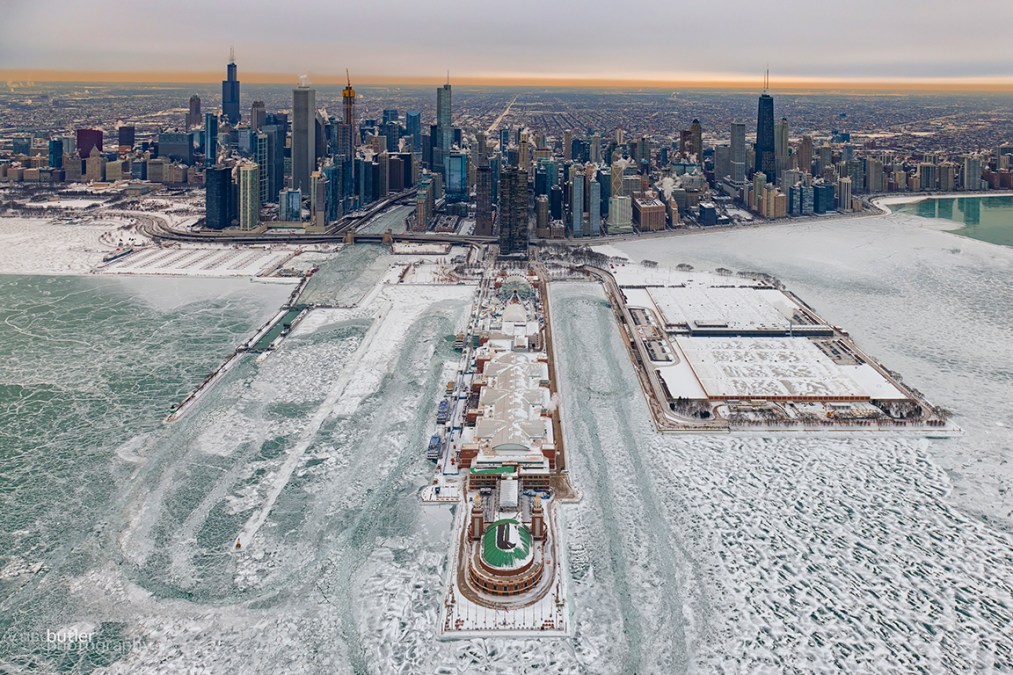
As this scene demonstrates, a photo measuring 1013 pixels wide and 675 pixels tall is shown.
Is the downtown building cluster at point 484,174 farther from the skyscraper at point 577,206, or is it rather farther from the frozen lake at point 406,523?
the frozen lake at point 406,523

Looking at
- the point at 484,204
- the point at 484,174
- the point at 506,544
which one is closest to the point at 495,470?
the point at 506,544

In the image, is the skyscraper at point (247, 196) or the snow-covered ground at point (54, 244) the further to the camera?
the skyscraper at point (247, 196)

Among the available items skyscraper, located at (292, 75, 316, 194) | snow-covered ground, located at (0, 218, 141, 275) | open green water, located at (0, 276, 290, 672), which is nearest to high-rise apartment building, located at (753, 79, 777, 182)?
skyscraper, located at (292, 75, 316, 194)

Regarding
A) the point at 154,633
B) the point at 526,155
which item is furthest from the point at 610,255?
the point at 154,633

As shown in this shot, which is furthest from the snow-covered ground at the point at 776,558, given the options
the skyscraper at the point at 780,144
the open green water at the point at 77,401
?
the skyscraper at the point at 780,144

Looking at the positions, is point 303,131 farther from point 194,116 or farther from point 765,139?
point 194,116
